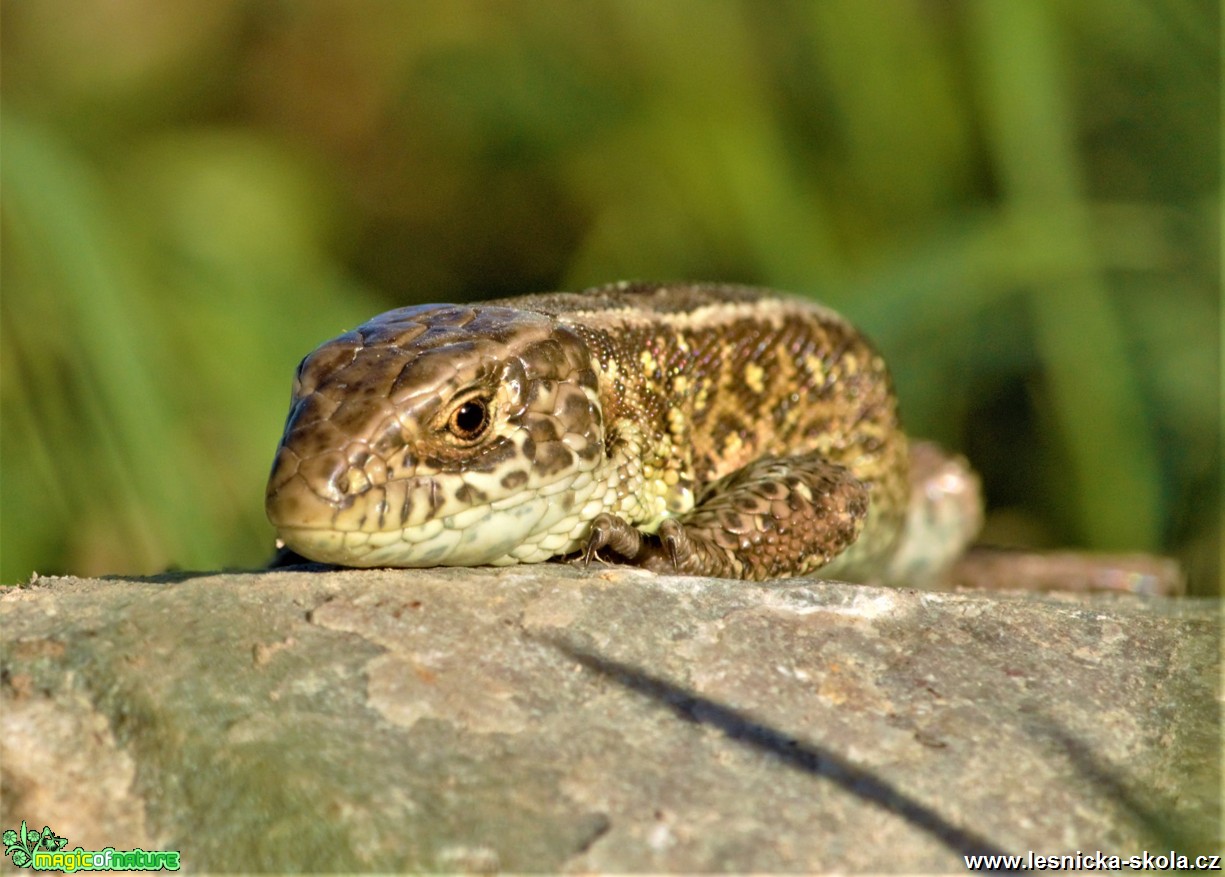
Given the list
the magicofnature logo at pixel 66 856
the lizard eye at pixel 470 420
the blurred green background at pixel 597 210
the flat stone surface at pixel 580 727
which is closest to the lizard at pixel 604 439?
the lizard eye at pixel 470 420

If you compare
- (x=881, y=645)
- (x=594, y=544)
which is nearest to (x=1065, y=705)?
(x=881, y=645)

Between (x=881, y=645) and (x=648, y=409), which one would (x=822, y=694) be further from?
(x=648, y=409)

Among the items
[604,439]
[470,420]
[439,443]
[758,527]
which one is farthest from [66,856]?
[758,527]

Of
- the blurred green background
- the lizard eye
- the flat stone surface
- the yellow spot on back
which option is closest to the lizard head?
the lizard eye

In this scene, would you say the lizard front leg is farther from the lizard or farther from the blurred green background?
the blurred green background

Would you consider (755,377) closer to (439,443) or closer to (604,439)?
(604,439)

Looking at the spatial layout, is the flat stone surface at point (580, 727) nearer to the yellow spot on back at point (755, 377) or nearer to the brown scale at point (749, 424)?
the brown scale at point (749, 424)
